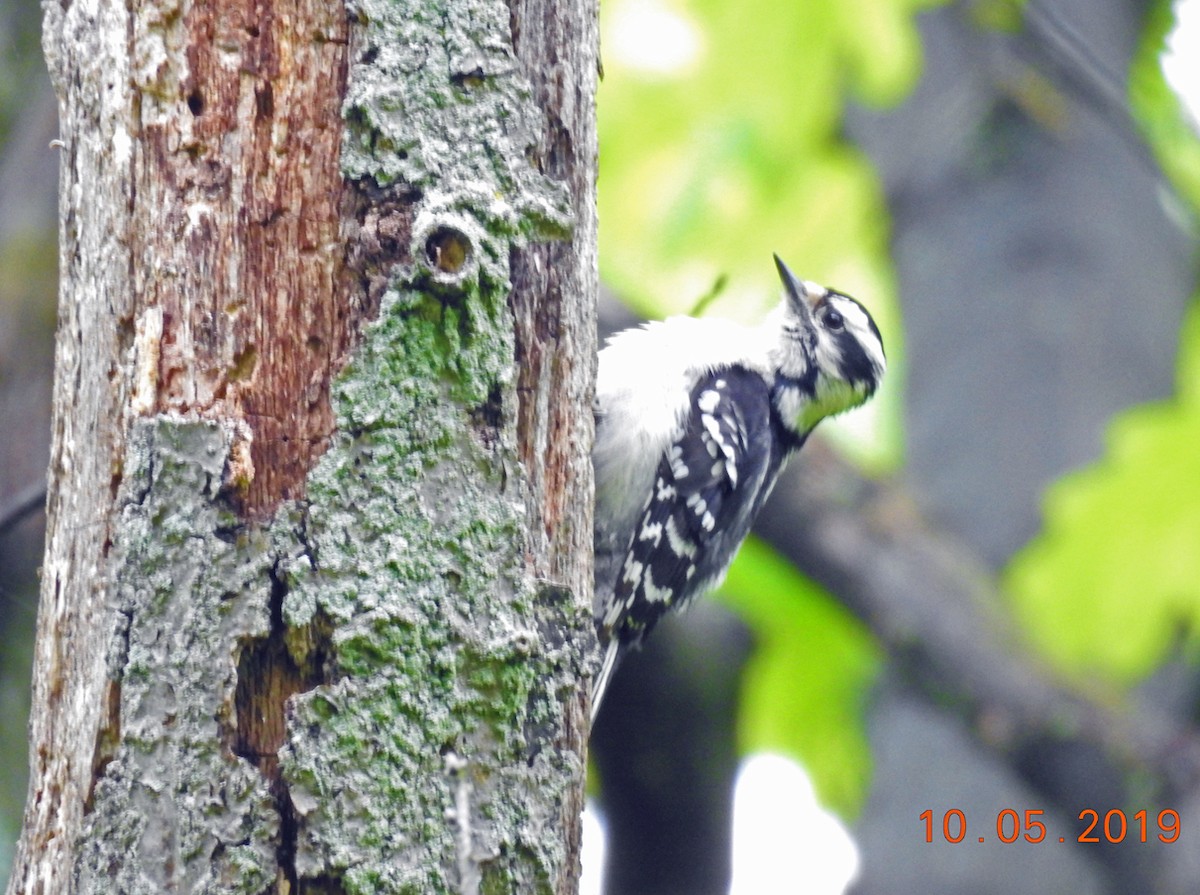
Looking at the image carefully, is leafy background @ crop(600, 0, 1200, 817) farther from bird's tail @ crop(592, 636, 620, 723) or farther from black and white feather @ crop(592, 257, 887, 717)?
bird's tail @ crop(592, 636, 620, 723)

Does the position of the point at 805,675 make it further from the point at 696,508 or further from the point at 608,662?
the point at 608,662

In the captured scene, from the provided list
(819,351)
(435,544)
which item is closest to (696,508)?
(819,351)

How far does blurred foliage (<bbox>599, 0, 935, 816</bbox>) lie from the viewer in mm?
4781

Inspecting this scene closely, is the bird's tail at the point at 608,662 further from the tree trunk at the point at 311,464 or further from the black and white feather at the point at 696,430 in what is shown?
the tree trunk at the point at 311,464

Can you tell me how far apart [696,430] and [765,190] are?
2.09 meters

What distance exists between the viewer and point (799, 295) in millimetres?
5129

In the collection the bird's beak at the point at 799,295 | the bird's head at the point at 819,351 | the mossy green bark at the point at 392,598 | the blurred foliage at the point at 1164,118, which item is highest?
the blurred foliage at the point at 1164,118

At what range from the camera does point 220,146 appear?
2.31 meters

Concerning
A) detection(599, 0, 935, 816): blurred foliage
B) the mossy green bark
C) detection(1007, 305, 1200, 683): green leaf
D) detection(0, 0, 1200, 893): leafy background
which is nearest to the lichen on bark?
the mossy green bark

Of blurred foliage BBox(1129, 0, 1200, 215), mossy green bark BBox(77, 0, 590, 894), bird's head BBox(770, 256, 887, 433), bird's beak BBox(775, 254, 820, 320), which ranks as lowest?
mossy green bark BBox(77, 0, 590, 894)

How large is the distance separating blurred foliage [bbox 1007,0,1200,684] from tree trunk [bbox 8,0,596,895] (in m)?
2.66

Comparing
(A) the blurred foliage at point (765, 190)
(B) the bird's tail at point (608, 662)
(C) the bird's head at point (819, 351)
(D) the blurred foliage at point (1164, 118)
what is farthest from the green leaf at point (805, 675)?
(D) the blurred foliage at point (1164, 118)

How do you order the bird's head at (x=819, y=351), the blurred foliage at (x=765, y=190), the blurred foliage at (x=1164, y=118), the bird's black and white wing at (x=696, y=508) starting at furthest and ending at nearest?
1. the bird's head at (x=819, y=351)
2. the blurred foliage at (x=1164, y=118)
3. the blurred foliage at (x=765, y=190)
4. the bird's black and white wing at (x=696, y=508)

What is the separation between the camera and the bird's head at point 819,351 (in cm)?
509
